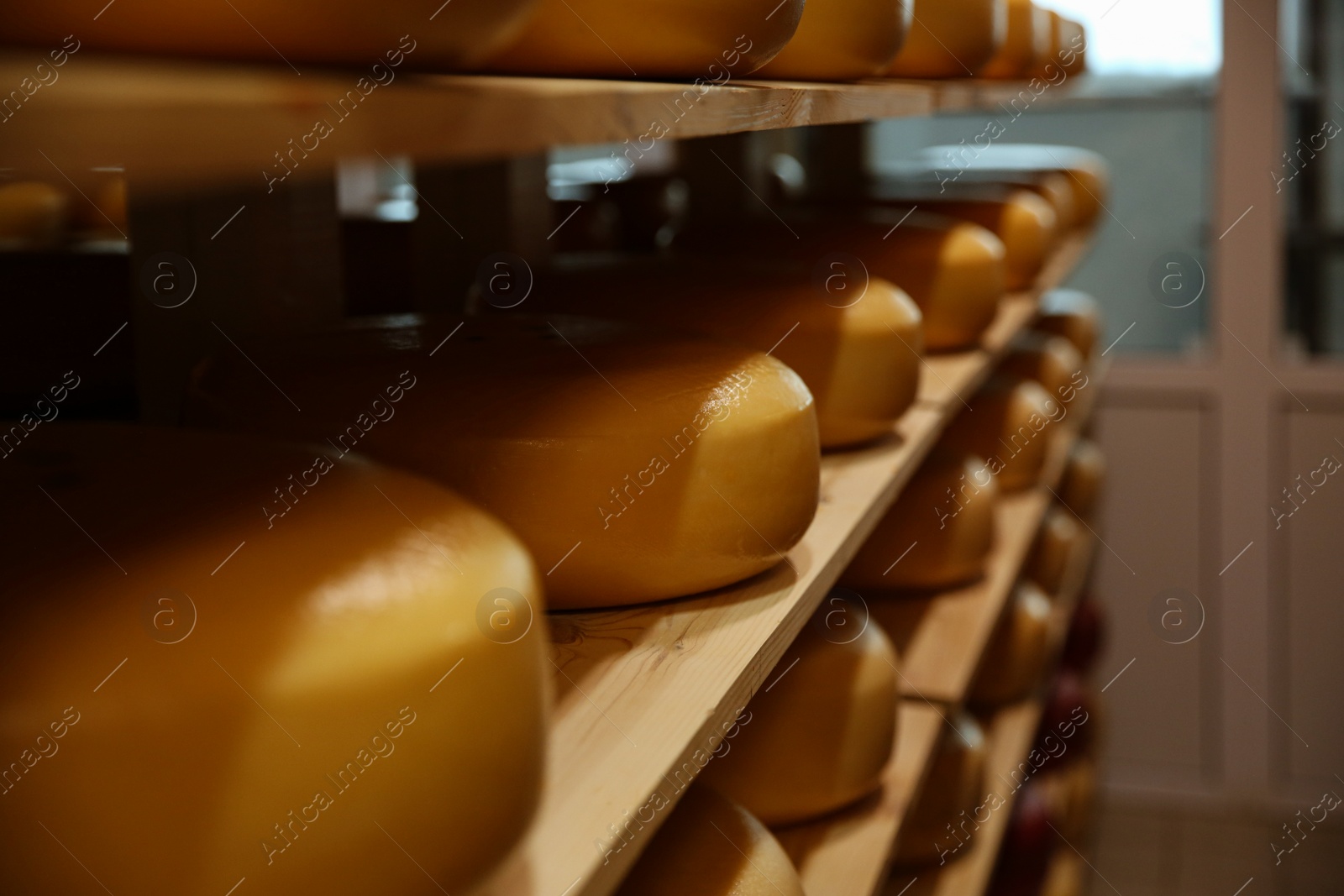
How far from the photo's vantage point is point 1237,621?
3.86 meters

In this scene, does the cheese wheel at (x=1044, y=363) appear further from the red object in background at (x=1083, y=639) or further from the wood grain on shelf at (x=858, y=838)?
the wood grain on shelf at (x=858, y=838)

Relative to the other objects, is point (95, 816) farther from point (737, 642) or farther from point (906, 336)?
point (906, 336)

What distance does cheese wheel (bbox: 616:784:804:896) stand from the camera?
0.94 m

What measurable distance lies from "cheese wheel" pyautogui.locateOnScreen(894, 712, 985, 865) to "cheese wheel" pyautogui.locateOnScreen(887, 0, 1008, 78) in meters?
0.83

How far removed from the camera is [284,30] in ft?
1.38

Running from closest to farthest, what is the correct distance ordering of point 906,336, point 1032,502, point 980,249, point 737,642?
point 737,642
point 906,336
point 980,249
point 1032,502

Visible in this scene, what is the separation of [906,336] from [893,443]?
0.37 feet

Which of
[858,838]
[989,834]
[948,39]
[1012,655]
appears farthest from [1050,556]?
[858,838]

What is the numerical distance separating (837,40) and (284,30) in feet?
2.56

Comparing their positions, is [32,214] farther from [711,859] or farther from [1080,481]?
[1080,481]

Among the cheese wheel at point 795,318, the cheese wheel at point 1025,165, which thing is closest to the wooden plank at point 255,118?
the cheese wheel at point 795,318

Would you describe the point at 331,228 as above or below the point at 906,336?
above

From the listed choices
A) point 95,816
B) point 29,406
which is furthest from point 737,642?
point 29,406

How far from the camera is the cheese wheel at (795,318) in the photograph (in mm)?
1266
